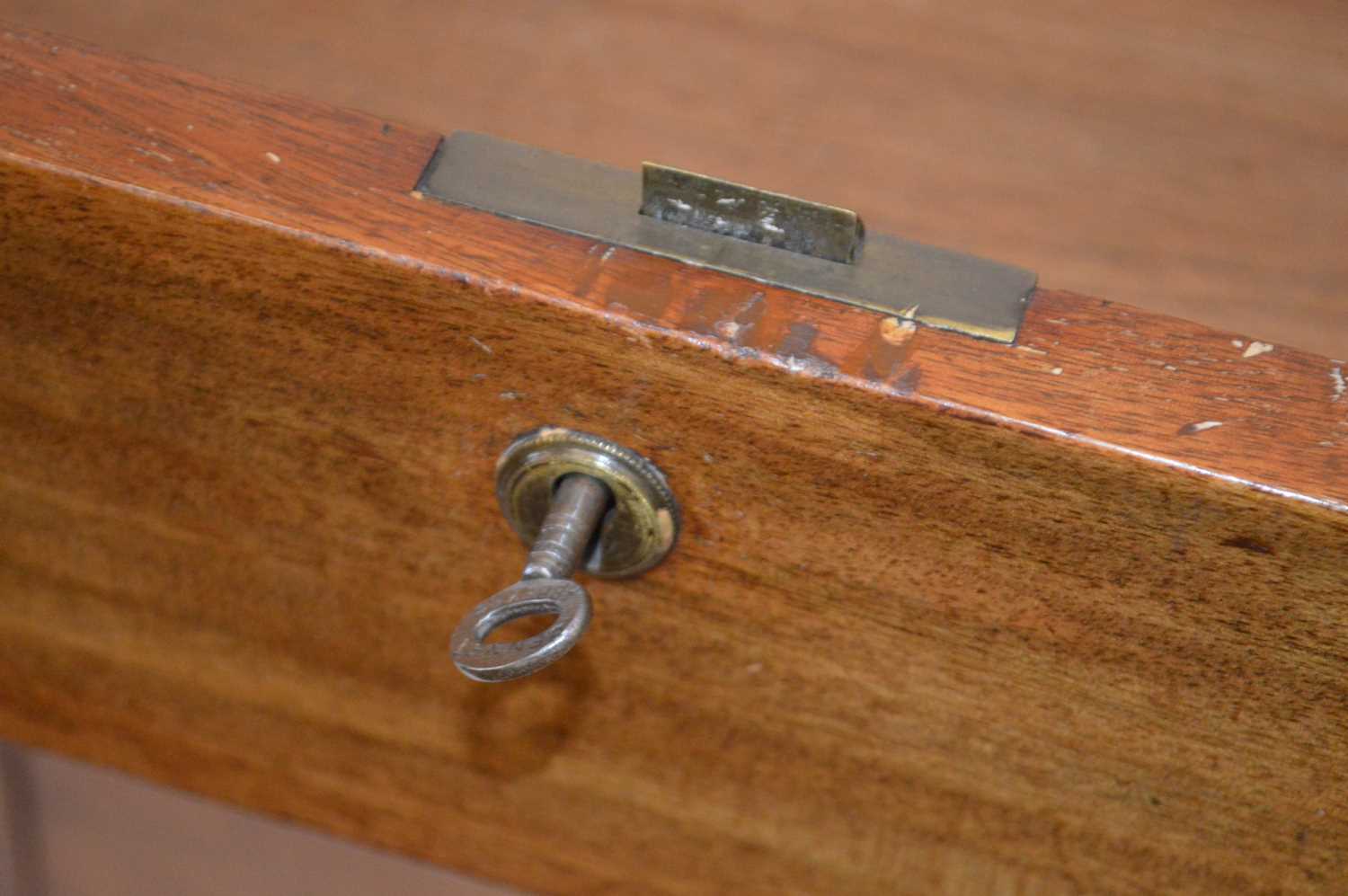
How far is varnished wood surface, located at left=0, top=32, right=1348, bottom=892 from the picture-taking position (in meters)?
0.42

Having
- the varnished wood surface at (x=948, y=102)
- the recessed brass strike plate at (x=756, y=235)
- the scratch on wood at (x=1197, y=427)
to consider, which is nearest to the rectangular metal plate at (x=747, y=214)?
the recessed brass strike plate at (x=756, y=235)

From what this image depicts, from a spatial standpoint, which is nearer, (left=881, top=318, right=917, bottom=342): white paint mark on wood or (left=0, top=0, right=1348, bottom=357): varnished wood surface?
(left=881, top=318, right=917, bottom=342): white paint mark on wood

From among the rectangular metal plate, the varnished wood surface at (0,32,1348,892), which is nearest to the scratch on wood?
the varnished wood surface at (0,32,1348,892)

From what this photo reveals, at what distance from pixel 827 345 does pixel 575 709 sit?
0.27m

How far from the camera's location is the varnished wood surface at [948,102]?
78 cm

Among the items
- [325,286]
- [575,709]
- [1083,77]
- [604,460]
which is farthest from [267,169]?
[1083,77]

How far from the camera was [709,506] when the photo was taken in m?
0.48

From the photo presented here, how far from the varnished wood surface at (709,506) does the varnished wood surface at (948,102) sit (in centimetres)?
30

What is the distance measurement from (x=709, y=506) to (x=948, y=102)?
0.48 meters

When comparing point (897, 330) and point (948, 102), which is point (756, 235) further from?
point (948, 102)

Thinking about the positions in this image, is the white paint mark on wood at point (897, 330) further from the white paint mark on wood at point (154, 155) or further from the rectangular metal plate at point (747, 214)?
the white paint mark on wood at point (154, 155)

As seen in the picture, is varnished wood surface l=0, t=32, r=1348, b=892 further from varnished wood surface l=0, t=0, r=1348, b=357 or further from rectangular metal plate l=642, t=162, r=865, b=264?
varnished wood surface l=0, t=0, r=1348, b=357

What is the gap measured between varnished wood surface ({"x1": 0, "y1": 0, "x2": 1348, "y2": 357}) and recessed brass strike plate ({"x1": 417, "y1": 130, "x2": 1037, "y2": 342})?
11.9 inches

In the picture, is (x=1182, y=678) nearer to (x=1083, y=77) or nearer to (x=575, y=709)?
(x=575, y=709)
